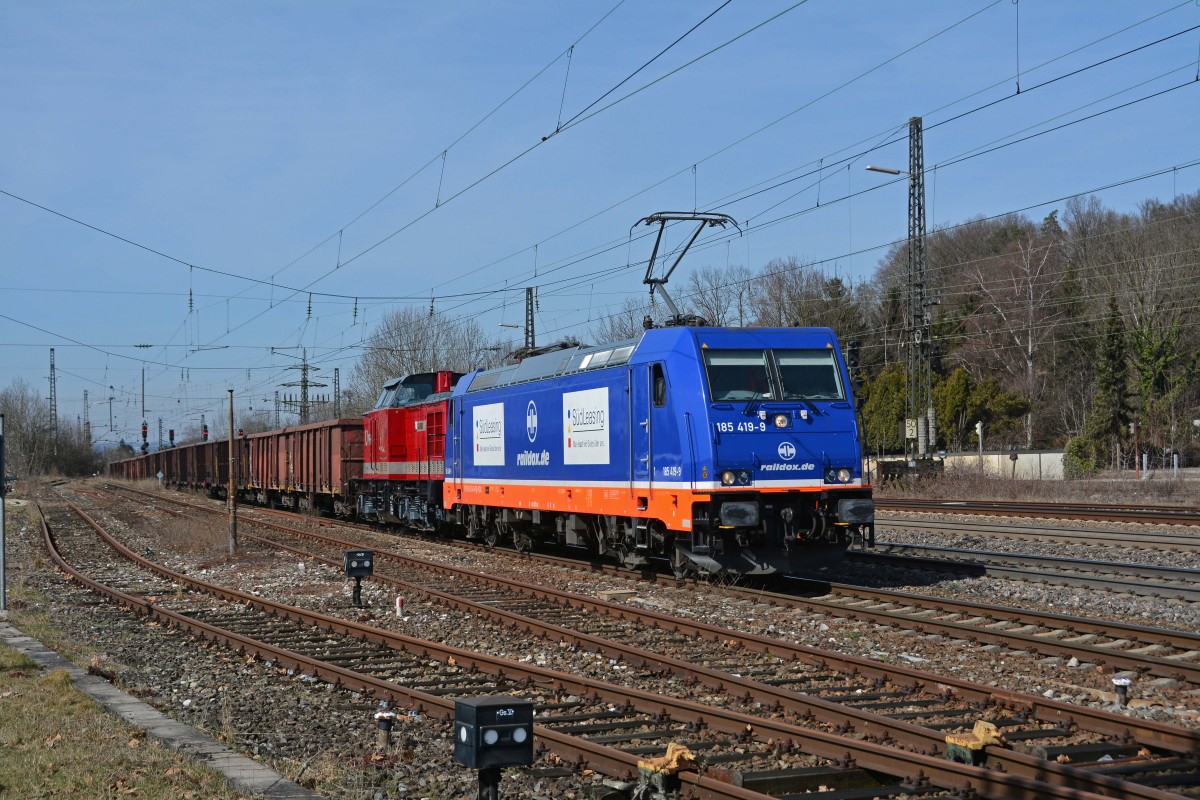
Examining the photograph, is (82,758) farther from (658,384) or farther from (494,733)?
(658,384)

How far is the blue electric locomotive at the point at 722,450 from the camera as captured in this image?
14312 millimetres

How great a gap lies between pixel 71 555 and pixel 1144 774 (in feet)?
76.0

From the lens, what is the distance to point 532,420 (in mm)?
19547

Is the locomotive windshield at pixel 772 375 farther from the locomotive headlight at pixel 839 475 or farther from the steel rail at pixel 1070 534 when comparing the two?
the steel rail at pixel 1070 534

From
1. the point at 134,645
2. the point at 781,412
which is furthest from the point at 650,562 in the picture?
the point at 134,645

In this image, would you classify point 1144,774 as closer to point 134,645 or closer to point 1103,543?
point 134,645

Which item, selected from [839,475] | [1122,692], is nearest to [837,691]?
[1122,692]

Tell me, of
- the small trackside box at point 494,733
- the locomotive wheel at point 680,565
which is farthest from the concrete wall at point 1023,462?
the small trackside box at point 494,733

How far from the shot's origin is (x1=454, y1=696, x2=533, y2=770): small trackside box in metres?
5.25

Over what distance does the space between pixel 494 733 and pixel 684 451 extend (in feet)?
30.7

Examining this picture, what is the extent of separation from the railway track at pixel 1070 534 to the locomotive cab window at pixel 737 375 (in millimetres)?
8509

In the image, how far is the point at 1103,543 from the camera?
778 inches

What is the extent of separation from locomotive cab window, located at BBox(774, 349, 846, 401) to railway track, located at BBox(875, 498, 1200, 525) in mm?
11073

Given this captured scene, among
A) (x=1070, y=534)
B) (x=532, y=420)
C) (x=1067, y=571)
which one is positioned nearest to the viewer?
(x=1067, y=571)
